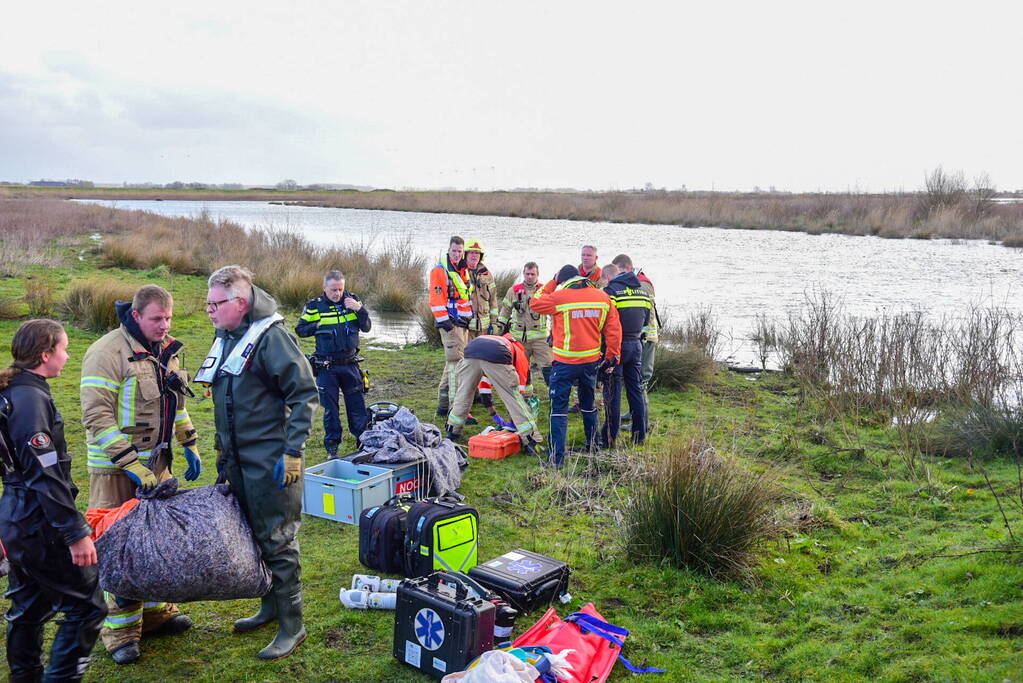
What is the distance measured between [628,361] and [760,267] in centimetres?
2068

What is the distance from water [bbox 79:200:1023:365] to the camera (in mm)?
17891

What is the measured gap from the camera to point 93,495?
13.7ft

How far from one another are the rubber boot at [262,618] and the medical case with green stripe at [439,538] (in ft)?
2.89

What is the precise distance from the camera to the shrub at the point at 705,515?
512 centimetres

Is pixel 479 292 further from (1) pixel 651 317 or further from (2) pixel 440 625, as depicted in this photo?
(2) pixel 440 625

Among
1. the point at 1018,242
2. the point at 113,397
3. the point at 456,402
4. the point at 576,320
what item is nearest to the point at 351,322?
the point at 456,402

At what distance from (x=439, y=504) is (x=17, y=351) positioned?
8.73 ft

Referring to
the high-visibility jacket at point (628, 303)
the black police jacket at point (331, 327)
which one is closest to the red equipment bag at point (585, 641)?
the black police jacket at point (331, 327)

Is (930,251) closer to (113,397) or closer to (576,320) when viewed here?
(576,320)

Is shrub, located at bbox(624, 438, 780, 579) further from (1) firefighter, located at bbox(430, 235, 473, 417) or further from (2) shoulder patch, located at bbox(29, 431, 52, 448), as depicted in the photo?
(1) firefighter, located at bbox(430, 235, 473, 417)

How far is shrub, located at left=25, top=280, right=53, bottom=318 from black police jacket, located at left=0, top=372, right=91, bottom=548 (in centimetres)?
1266

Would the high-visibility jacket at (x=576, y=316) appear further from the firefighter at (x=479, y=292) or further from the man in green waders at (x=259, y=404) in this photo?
the man in green waders at (x=259, y=404)

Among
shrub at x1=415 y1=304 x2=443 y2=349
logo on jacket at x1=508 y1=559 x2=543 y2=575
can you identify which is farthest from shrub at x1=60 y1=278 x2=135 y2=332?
logo on jacket at x1=508 y1=559 x2=543 y2=575

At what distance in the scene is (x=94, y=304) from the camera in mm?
13641
